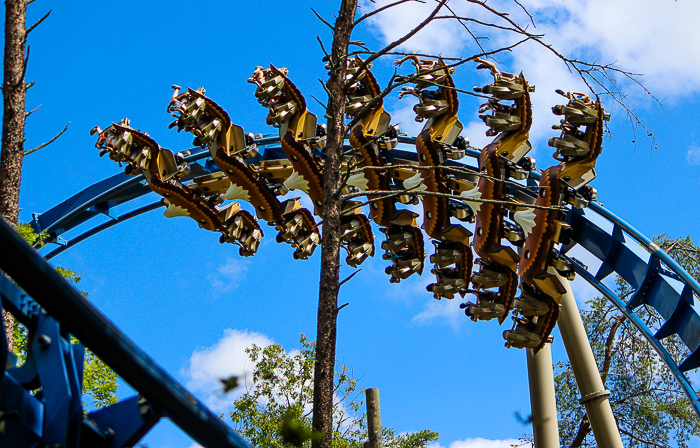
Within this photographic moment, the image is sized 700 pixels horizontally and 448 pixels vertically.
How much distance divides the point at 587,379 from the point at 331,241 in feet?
15.7

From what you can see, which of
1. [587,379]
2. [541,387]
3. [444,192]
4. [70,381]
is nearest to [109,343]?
[70,381]

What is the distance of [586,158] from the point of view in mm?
7348

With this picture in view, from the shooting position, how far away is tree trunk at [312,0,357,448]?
3969mm

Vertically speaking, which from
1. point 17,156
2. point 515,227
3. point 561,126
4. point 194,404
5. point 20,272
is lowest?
point 194,404

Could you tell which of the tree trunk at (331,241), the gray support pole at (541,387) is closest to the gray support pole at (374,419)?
the tree trunk at (331,241)

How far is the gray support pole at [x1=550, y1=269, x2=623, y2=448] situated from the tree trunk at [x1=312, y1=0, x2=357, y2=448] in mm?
4332

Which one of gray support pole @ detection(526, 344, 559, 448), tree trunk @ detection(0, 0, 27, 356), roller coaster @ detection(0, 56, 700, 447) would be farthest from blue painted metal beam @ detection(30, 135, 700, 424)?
tree trunk @ detection(0, 0, 27, 356)

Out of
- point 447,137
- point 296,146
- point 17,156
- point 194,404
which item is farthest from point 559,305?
point 194,404

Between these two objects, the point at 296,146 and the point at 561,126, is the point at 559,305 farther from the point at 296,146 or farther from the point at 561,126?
the point at 296,146

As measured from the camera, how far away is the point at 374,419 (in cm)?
483

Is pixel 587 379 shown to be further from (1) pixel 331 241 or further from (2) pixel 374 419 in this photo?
(1) pixel 331 241

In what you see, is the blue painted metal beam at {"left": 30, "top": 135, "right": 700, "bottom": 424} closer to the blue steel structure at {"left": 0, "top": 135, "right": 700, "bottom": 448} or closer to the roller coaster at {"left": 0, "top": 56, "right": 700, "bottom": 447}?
the roller coaster at {"left": 0, "top": 56, "right": 700, "bottom": 447}

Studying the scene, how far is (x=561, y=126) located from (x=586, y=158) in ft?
1.43

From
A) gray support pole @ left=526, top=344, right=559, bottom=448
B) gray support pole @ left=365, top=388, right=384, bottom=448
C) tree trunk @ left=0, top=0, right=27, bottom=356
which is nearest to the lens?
gray support pole @ left=365, top=388, right=384, bottom=448
